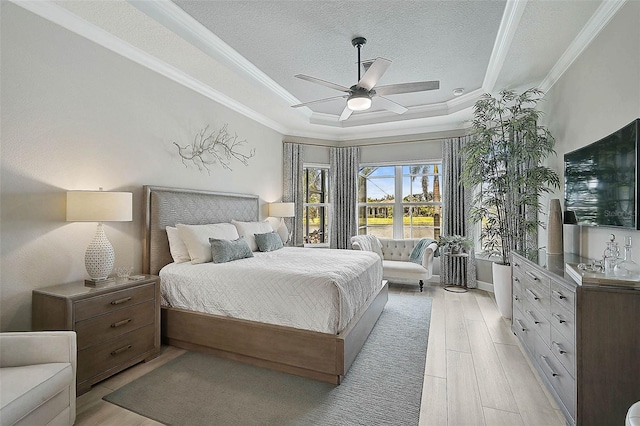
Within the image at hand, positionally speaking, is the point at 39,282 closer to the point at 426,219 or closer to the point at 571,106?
the point at 571,106

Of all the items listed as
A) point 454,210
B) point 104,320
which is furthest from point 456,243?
point 104,320

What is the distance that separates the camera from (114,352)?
239 cm

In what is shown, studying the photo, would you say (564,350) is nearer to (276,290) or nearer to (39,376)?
(276,290)

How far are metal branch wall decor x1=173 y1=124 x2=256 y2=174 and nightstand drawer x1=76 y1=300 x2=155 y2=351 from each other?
5.92 feet

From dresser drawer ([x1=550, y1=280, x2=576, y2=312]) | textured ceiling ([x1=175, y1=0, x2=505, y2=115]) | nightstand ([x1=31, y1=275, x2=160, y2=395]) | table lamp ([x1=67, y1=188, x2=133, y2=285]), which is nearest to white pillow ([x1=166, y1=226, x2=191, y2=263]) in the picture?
nightstand ([x1=31, y1=275, x2=160, y2=395])

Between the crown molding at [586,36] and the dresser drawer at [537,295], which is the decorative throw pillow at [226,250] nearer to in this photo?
the dresser drawer at [537,295]

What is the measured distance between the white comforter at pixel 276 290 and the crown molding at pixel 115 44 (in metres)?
2.11

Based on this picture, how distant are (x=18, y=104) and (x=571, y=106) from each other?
4.68 meters

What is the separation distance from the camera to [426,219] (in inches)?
230

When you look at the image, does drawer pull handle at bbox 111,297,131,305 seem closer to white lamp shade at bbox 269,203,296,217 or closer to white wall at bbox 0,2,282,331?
white wall at bbox 0,2,282,331

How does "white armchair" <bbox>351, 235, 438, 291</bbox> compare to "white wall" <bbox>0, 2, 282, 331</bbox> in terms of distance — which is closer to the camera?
"white wall" <bbox>0, 2, 282, 331</bbox>

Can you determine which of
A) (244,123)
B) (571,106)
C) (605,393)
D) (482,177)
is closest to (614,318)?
(605,393)

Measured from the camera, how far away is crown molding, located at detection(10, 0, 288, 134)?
7.67 feet

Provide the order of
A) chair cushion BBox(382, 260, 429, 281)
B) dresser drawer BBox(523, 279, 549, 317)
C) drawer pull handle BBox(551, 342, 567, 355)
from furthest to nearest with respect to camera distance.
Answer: chair cushion BBox(382, 260, 429, 281)
dresser drawer BBox(523, 279, 549, 317)
drawer pull handle BBox(551, 342, 567, 355)
